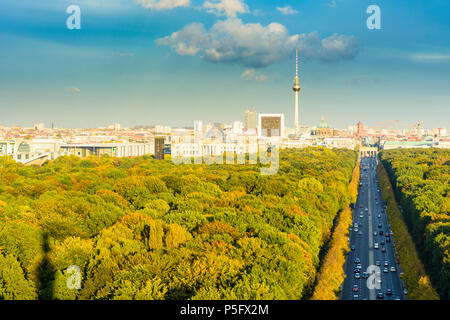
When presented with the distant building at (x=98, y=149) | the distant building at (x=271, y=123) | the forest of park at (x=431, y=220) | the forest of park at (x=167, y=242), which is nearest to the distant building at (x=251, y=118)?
the distant building at (x=271, y=123)

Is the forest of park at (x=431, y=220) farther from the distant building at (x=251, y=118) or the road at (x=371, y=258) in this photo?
the distant building at (x=251, y=118)

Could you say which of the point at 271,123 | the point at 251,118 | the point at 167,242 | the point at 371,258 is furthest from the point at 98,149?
the point at 251,118

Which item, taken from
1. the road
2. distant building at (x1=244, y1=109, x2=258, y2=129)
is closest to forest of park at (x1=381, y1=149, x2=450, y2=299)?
the road

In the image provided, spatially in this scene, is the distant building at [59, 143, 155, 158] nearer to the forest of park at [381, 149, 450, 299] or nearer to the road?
the road
